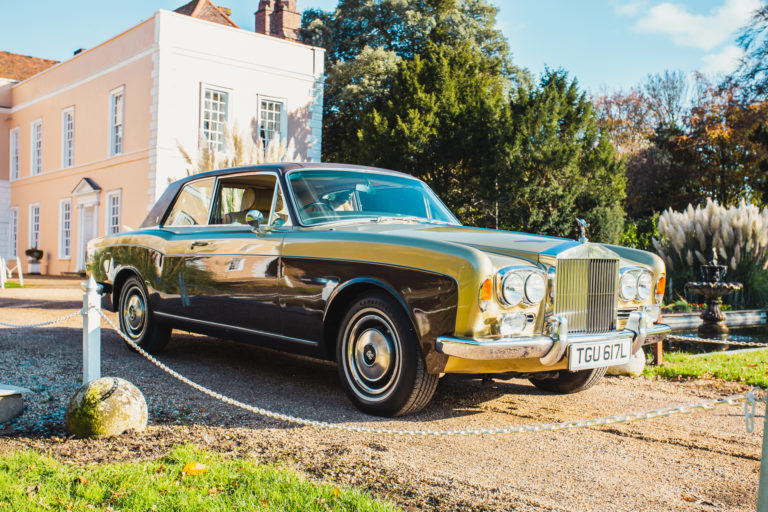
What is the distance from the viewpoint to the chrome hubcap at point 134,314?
22.1 ft

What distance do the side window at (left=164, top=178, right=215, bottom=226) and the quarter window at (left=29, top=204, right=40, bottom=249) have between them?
25.3 m

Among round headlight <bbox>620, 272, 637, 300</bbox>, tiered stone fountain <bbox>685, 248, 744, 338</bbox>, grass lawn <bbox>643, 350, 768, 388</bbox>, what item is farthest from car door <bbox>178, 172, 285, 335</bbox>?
tiered stone fountain <bbox>685, 248, 744, 338</bbox>

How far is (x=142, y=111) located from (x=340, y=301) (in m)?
18.9

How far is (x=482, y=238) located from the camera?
459 centimetres

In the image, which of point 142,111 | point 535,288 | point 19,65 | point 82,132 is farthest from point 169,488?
point 19,65

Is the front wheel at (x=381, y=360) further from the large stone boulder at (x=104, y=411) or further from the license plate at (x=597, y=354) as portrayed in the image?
the large stone boulder at (x=104, y=411)

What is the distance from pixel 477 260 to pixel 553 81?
54.5 ft

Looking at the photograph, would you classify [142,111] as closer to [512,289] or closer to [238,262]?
[238,262]

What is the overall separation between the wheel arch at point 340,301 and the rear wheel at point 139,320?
243cm

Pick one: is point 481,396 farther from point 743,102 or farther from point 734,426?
point 743,102

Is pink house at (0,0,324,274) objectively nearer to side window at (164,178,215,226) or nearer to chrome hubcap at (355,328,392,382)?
side window at (164,178,215,226)

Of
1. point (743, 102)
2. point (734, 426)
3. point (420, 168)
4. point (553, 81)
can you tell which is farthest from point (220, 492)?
point (743, 102)

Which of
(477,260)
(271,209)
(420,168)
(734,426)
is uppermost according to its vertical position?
(420,168)

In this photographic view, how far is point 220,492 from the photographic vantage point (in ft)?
9.95
